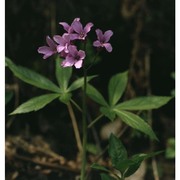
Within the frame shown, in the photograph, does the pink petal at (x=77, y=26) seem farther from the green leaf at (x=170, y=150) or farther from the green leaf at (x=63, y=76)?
the green leaf at (x=170, y=150)

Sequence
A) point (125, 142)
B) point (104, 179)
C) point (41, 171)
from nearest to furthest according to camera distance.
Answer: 1. point (104, 179)
2. point (41, 171)
3. point (125, 142)

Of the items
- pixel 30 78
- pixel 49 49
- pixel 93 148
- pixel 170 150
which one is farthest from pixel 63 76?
pixel 170 150

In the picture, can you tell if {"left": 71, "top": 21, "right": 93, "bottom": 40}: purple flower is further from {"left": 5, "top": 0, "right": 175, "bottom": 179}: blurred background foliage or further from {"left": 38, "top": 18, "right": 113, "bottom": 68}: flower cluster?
{"left": 5, "top": 0, "right": 175, "bottom": 179}: blurred background foliage

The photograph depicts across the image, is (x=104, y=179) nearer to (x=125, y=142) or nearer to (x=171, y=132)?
(x=125, y=142)

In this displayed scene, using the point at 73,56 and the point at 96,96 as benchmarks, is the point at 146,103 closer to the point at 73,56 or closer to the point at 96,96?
the point at 96,96

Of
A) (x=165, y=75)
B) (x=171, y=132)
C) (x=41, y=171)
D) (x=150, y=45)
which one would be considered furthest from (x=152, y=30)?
(x=41, y=171)

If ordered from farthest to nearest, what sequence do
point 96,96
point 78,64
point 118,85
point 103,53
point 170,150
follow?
1. point 103,53
2. point 170,150
3. point 118,85
4. point 96,96
5. point 78,64

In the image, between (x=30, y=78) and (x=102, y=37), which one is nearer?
(x=102, y=37)
